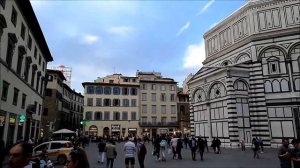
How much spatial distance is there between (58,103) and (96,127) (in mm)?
10438

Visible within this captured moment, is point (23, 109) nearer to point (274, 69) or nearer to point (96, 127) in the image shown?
point (274, 69)

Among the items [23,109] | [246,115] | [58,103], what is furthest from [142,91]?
[23,109]

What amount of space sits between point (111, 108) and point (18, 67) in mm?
35007

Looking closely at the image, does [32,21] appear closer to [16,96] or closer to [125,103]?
[16,96]

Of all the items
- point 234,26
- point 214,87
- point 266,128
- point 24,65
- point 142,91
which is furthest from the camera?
point 142,91

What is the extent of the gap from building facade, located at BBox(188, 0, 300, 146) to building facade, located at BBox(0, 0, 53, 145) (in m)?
21.4

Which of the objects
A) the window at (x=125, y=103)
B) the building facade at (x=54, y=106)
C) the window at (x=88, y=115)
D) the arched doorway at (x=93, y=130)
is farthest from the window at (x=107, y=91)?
the building facade at (x=54, y=106)

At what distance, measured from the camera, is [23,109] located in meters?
22.8

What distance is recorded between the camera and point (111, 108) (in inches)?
2174

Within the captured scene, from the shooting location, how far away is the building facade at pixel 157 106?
185ft

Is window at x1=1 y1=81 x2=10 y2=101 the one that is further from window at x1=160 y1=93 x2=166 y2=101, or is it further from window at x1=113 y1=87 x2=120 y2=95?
window at x1=160 y1=93 x2=166 y2=101

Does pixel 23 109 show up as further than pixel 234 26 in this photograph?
No

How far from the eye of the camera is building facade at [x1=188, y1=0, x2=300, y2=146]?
27312mm

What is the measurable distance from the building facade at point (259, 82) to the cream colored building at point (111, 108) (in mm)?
25216
